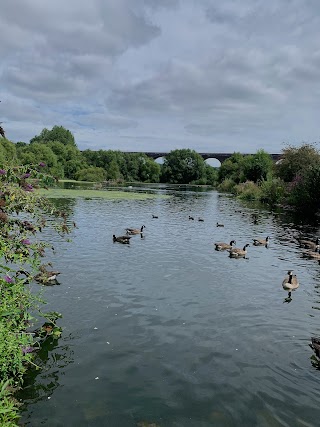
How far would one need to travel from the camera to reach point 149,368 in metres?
8.86

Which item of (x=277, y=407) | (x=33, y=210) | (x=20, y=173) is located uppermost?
(x=20, y=173)

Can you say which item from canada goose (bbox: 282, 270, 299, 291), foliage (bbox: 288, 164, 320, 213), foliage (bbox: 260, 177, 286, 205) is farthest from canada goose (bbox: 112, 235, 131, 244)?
foliage (bbox: 260, 177, 286, 205)

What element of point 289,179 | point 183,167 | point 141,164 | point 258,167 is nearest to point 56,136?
point 141,164

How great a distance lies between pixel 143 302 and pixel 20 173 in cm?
653

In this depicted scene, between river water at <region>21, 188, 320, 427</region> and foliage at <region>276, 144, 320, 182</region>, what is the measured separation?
43045mm

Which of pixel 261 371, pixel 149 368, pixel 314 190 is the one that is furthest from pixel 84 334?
pixel 314 190

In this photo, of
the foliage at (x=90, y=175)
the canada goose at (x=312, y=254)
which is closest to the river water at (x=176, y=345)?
the canada goose at (x=312, y=254)

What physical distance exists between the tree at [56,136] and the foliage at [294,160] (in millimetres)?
140480

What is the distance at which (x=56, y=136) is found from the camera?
7308 inches

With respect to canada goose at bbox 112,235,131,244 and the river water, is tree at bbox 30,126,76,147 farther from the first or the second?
the river water

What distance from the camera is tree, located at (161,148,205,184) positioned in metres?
166

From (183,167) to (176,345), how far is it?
158m

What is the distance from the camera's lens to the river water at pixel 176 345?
7.38m

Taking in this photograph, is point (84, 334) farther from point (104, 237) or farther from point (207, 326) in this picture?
point (104, 237)
